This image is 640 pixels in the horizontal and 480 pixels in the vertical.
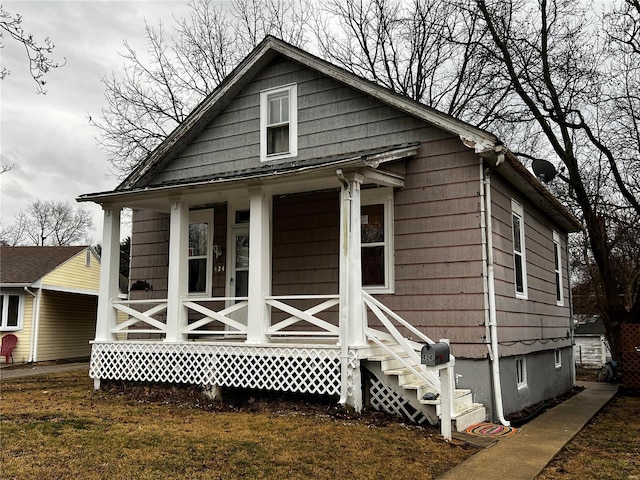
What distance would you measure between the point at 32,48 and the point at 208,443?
480 centimetres

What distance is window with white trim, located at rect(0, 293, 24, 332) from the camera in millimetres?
20547

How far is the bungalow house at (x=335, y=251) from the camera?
802cm

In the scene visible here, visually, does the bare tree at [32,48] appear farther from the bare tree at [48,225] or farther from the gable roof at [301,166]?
the bare tree at [48,225]

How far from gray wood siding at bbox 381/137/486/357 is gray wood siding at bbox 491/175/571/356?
22.4 inches

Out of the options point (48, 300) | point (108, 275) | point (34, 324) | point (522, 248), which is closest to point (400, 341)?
point (522, 248)

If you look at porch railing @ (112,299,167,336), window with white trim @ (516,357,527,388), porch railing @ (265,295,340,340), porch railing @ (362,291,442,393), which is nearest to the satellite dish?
window with white trim @ (516,357,527,388)

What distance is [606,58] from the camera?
53.3 ft

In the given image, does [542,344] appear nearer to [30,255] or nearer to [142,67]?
[142,67]

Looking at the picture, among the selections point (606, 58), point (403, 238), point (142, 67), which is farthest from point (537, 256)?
point (142, 67)

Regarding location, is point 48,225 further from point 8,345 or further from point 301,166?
point 301,166

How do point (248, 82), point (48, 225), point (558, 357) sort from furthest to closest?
point (48, 225) → point (558, 357) → point (248, 82)

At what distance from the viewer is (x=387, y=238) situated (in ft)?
30.3

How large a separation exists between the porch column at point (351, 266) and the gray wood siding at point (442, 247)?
128 cm

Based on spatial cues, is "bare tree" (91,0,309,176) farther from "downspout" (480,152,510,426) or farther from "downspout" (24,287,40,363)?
"downspout" (480,152,510,426)
